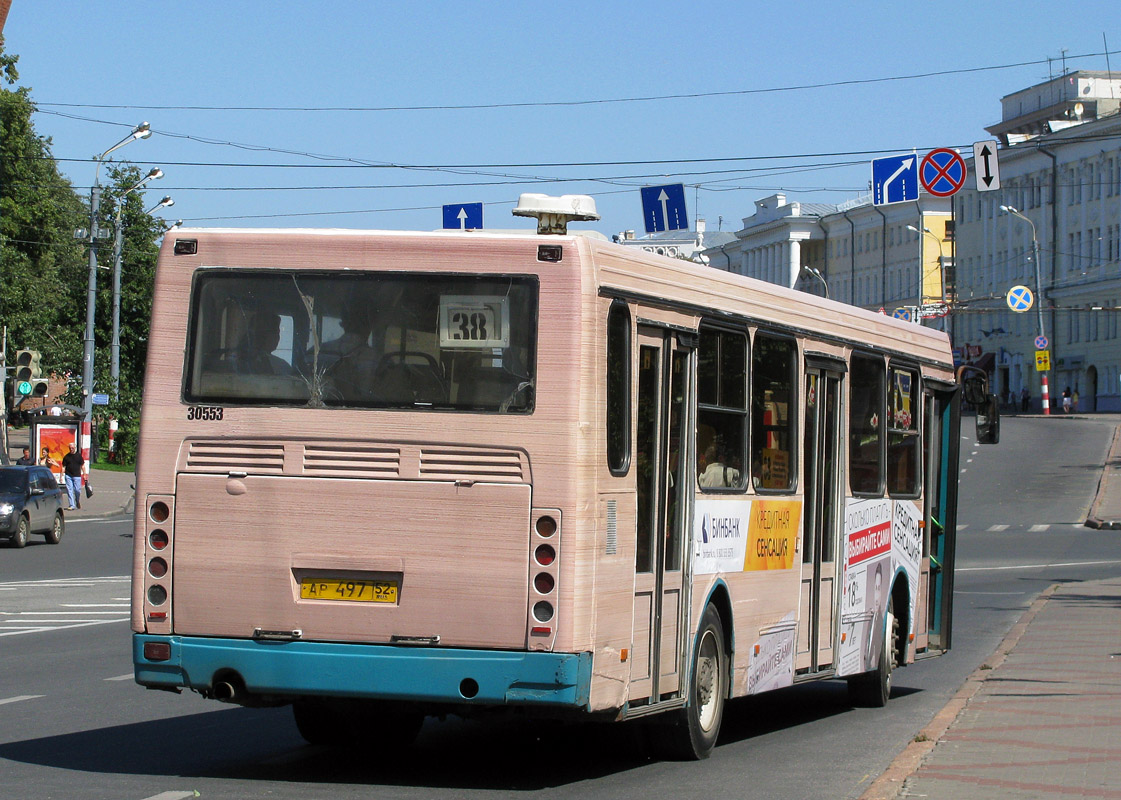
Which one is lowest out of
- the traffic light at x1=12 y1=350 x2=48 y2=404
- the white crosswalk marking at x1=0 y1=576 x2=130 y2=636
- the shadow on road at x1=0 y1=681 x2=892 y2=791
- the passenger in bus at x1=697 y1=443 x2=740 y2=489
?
the white crosswalk marking at x1=0 y1=576 x2=130 y2=636

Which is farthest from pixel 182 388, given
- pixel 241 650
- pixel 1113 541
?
pixel 1113 541

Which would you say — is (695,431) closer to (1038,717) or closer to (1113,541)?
(1038,717)

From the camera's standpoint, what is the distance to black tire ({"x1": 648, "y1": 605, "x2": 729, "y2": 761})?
394 inches

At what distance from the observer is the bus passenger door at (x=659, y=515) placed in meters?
9.24

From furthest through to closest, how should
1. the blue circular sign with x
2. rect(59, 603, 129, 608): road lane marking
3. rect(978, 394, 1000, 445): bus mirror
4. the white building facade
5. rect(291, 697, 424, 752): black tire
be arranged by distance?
the white building facade
the blue circular sign with x
rect(59, 603, 129, 608): road lane marking
rect(978, 394, 1000, 445): bus mirror
rect(291, 697, 424, 752): black tire

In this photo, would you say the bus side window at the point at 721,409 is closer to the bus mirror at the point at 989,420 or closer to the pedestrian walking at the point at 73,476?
the bus mirror at the point at 989,420

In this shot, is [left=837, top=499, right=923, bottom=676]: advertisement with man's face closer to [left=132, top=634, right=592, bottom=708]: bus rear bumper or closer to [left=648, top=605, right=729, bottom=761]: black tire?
[left=648, top=605, right=729, bottom=761]: black tire

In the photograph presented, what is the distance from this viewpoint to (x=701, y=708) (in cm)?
1022

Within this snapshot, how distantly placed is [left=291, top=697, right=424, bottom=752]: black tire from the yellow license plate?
1671mm

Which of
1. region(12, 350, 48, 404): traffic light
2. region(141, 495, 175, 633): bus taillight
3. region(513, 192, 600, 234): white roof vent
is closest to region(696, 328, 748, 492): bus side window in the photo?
region(513, 192, 600, 234): white roof vent

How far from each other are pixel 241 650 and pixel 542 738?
9.79ft

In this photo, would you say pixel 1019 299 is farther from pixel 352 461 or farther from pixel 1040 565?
pixel 352 461

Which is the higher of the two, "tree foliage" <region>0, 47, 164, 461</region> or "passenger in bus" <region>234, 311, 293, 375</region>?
"tree foliage" <region>0, 47, 164, 461</region>

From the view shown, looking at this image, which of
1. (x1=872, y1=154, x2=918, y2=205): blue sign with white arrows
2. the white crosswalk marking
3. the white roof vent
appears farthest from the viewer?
(x1=872, y1=154, x2=918, y2=205): blue sign with white arrows
